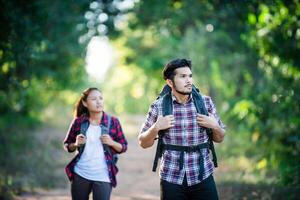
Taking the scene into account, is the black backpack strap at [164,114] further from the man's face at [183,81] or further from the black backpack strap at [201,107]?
the black backpack strap at [201,107]

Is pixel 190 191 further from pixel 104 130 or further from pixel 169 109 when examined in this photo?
pixel 104 130

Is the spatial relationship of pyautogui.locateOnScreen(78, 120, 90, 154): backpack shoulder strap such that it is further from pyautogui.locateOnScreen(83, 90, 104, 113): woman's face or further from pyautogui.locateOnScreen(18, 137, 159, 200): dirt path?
pyautogui.locateOnScreen(18, 137, 159, 200): dirt path

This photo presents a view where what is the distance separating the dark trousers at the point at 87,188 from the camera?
5672 mm

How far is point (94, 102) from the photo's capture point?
6.00 m

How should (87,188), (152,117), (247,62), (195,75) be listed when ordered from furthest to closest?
(195,75) → (247,62) → (87,188) → (152,117)

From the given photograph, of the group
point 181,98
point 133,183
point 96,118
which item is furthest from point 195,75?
point 181,98

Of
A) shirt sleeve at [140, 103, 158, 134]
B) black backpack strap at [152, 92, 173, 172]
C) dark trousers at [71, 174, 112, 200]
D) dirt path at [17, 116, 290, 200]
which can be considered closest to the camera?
black backpack strap at [152, 92, 173, 172]

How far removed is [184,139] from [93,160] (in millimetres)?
1520

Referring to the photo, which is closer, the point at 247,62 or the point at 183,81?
the point at 183,81

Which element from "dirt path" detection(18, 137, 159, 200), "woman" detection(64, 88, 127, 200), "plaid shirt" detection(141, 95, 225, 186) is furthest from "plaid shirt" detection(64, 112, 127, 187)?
"dirt path" detection(18, 137, 159, 200)

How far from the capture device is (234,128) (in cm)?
Result: 1567

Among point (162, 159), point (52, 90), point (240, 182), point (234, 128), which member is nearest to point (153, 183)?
point (240, 182)

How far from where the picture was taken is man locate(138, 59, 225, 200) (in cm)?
468

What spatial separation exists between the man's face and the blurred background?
149 inches
